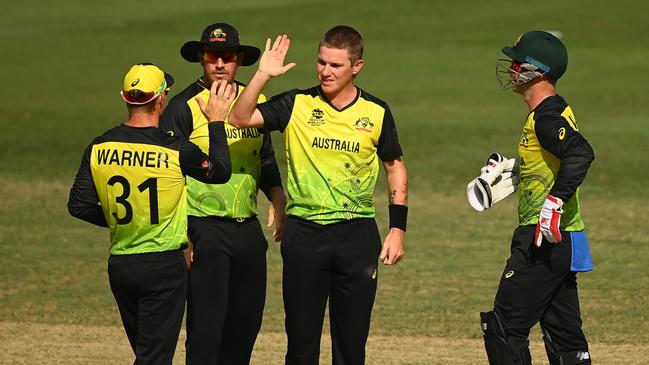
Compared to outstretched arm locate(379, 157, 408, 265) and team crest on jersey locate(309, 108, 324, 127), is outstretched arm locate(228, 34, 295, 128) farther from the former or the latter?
outstretched arm locate(379, 157, 408, 265)

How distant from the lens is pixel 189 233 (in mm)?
8617

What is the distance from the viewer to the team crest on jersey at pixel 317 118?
8.25 m

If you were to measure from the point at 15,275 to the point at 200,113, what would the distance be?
5.93 m

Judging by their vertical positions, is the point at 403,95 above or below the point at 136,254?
above

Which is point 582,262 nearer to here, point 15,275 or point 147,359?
point 147,359

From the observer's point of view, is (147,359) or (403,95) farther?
(403,95)

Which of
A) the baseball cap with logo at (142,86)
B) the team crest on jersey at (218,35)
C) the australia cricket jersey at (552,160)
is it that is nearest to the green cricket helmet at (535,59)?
the australia cricket jersey at (552,160)

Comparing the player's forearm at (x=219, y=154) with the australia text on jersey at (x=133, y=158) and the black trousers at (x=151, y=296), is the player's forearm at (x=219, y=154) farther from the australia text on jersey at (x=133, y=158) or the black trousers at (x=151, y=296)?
the black trousers at (x=151, y=296)

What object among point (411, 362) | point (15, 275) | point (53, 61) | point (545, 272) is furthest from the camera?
point (53, 61)

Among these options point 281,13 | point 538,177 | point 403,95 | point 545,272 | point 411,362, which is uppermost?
point 281,13

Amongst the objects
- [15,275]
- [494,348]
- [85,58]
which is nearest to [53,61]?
[85,58]

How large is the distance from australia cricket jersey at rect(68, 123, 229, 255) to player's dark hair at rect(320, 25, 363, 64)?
93 centimetres

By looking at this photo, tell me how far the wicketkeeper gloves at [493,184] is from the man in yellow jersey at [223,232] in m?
1.24

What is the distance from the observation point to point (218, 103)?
316 inches
